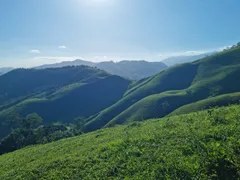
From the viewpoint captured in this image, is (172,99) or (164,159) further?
(172,99)

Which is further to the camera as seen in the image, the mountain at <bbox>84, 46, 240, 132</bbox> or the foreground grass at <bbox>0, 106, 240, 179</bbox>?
the mountain at <bbox>84, 46, 240, 132</bbox>

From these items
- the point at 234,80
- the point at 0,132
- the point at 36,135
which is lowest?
the point at 0,132

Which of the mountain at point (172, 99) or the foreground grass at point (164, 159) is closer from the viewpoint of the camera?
the foreground grass at point (164, 159)

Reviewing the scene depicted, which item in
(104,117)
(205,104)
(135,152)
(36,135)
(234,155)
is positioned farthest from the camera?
(104,117)

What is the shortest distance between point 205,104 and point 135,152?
106 metres

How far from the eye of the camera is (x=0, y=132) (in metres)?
180

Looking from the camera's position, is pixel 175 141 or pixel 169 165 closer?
pixel 169 165

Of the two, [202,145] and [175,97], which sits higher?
[202,145]

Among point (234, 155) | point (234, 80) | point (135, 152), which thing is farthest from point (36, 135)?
point (234, 80)

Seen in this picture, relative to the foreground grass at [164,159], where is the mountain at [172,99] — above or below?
below

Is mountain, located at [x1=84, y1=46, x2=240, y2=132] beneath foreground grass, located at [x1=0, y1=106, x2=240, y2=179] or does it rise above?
beneath

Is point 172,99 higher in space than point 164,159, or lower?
lower

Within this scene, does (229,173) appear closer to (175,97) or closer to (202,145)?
(202,145)

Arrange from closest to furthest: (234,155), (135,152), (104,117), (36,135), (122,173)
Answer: (234,155)
(122,173)
(135,152)
(36,135)
(104,117)
